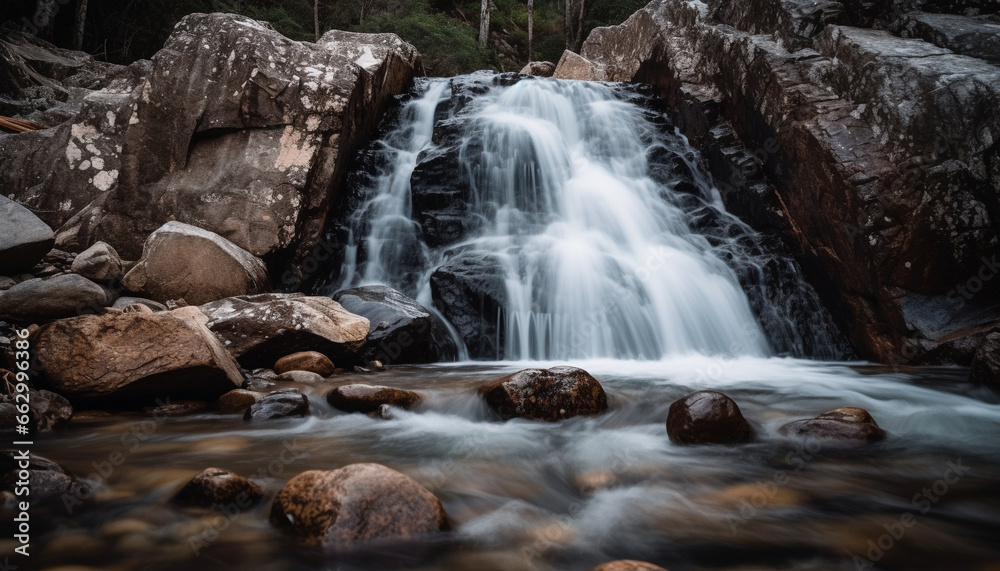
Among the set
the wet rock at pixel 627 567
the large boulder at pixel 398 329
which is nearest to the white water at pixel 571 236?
the large boulder at pixel 398 329

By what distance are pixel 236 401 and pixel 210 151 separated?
5051 millimetres

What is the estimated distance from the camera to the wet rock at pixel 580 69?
14.9 m

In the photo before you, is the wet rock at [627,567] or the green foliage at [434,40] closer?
the wet rock at [627,567]

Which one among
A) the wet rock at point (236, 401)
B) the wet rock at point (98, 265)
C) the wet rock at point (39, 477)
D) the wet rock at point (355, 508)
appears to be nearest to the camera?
the wet rock at point (355, 508)

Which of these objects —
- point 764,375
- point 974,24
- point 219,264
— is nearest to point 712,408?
point 764,375

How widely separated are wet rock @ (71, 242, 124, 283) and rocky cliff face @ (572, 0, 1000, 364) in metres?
8.18

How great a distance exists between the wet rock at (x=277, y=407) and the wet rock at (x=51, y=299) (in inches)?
79.7

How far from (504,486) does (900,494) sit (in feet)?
6.61

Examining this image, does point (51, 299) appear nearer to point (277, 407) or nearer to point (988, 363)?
point (277, 407)

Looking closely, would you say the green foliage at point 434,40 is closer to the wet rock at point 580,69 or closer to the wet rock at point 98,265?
the wet rock at point 580,69

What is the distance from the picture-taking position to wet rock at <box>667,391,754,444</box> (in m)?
3.50

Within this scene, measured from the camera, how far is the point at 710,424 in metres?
3.51

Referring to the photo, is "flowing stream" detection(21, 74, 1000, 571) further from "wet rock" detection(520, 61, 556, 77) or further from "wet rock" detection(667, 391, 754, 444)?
"wet rock" detection(520, 61, 556, 77)

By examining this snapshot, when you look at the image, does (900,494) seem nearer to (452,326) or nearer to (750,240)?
(452,326)
